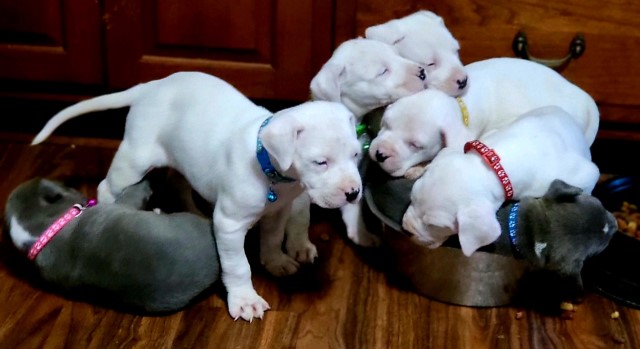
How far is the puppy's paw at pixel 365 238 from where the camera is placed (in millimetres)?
2162

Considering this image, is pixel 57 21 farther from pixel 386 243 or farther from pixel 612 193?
pixel 612 193

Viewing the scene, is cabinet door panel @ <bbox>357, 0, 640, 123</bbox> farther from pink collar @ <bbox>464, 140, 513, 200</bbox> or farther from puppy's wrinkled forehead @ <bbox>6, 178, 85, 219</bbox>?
puppy's wrinkled forehead @ <bbox>6, 178, 85, 219</bbox>

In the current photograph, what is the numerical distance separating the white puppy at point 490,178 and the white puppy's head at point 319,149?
0.17 meters

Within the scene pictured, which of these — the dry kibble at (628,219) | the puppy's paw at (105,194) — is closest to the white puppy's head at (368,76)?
the puppy's paw at (105,194)

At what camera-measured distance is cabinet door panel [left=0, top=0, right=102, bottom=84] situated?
233cm

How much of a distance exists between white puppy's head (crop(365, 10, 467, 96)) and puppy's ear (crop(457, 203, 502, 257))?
1.19ft

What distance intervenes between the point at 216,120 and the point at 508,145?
23.4 inches

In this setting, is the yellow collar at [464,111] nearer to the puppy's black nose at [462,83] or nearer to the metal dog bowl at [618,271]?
the puppy's black nose at [462,83]

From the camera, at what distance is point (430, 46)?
6.52 feet

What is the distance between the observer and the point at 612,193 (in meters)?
2.33

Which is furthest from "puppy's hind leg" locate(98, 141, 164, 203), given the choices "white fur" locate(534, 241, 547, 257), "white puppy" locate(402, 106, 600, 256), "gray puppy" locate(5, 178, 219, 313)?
"white fur" locate(534, 241, 547, 257)

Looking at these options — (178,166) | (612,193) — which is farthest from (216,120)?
(612,193)

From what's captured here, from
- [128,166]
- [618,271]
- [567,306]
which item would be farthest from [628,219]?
[128,166]

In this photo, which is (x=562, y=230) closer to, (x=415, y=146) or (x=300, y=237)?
(x=415, y=146)
